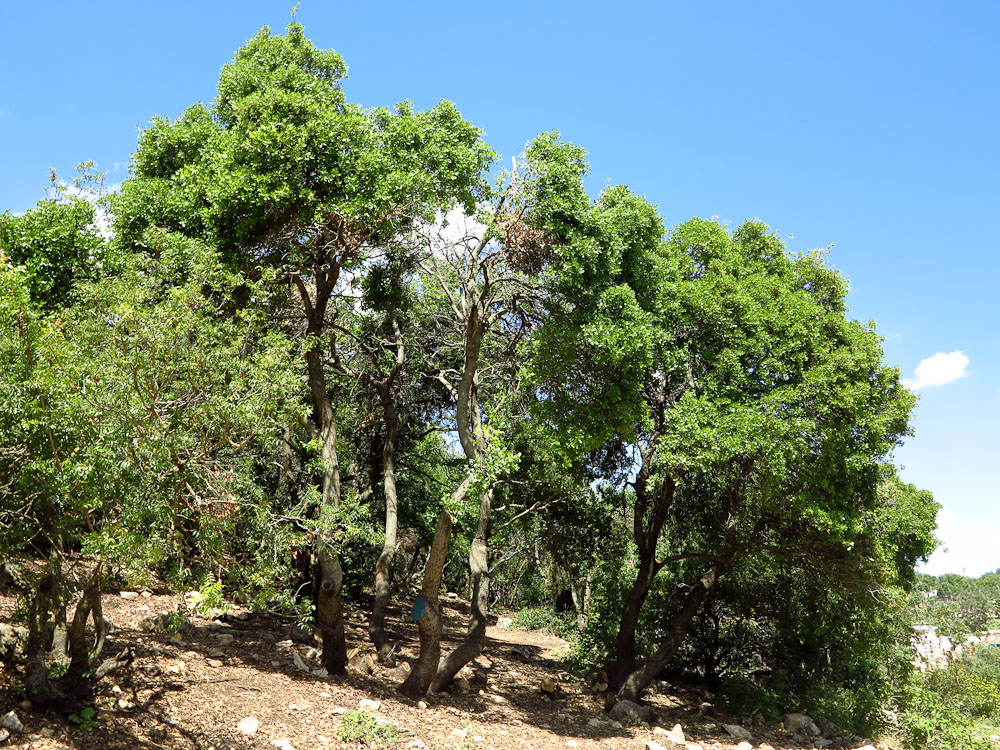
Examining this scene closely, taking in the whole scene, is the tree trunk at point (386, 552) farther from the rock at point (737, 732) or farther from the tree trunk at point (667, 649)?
the rock at point (737, 732)

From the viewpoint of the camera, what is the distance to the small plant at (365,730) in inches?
368

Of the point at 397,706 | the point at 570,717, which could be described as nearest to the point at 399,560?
the point at 570,717

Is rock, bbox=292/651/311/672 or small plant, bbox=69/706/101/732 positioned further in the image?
rock, bbox=292/651/311/672

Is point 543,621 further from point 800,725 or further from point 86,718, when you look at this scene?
point 86,718

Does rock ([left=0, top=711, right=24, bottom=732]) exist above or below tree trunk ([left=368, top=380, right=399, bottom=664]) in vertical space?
below

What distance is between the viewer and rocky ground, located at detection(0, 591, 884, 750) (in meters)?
8.38

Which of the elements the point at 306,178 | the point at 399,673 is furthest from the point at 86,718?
the point at 306,178

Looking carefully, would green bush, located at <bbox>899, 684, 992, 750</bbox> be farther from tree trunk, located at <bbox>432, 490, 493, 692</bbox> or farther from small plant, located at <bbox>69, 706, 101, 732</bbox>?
small plant, located at <bbox>69, 706, 101, 732</bbox>

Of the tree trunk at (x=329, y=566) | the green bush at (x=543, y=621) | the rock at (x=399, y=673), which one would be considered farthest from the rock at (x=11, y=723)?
the green bush at (x=543, y=621)

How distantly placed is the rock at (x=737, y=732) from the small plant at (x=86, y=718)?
33.9 ft

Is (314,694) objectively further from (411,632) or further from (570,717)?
(411,632)

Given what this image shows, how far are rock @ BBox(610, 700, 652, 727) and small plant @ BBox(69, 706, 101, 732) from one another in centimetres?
856

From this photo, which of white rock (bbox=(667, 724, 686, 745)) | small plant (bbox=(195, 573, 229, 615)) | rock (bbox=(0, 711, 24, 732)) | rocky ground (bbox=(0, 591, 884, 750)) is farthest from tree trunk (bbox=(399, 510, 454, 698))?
rock (bbox=(0, 711, 24, 732))

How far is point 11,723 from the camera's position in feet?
24.4
